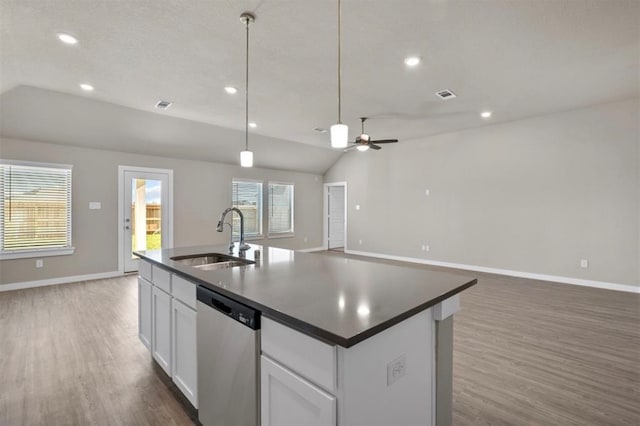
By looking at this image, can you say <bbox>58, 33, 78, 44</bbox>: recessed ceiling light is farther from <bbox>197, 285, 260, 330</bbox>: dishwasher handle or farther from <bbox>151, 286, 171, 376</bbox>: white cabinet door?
<bbox>197, 285, 260, 330</bbox>: dishwasher handle

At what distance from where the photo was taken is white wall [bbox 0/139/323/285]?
16.3 feet

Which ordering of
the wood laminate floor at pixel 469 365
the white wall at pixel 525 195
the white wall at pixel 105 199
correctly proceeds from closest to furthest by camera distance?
the wood laminate floor at pixel 469 365
the white wall at pixel 525 195
the white wall at pixel 105 199

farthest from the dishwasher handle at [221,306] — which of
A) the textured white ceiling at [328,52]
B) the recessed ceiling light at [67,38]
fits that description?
the recessed ceiling light at [67,38]

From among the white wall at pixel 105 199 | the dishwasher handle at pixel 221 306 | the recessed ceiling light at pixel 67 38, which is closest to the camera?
the dishwasher handle at pixel 221 306

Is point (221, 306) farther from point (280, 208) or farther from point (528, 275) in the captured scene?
point (280, 208)

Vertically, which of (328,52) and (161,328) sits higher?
(328,52)

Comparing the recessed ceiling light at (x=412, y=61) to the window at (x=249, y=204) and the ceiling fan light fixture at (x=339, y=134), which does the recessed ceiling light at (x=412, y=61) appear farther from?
the window at (x=249, y=204)

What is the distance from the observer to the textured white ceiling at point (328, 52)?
8.04 feet

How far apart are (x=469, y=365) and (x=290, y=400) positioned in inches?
79.3

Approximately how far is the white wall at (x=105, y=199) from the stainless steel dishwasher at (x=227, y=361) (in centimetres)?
507

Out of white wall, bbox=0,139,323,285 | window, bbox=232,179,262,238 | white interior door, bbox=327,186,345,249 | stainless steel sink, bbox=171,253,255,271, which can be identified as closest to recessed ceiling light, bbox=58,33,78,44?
stainless steel sink, bbox=171,253,255,271

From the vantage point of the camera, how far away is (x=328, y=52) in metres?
3.11

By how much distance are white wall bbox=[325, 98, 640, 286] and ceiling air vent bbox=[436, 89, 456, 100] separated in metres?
2.19

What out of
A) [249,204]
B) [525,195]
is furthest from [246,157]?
[525,195]
